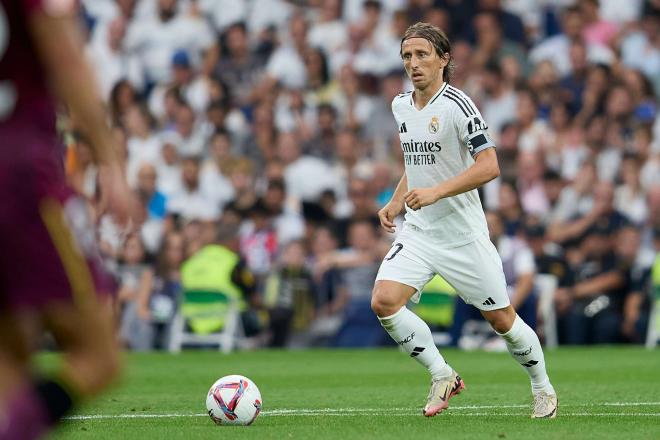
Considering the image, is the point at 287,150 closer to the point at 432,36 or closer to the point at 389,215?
the point at 389,215

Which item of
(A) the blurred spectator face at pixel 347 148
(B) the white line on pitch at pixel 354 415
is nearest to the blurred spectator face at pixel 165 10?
(A) the blurred spectator face at pixel 347 148

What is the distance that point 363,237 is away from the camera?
18.0 metres

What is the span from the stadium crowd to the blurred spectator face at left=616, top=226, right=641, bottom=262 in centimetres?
3

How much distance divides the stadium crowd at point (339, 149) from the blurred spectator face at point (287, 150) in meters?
0.03

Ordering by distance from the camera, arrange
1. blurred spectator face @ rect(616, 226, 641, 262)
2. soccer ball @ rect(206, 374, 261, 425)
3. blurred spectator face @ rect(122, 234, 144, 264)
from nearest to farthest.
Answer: soccer ball @ rect(206, 374, 261, 425), blurred spectator face @ rect(616, 226, 641, 262), blurred spectator face @ rect(122, 234, 144, 264)

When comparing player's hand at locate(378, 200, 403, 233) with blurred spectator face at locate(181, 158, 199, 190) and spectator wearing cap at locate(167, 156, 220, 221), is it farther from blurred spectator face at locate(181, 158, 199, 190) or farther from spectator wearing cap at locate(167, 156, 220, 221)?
blurred spectator face at locate(181, 158, 199, 190)

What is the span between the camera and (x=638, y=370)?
43.8ft

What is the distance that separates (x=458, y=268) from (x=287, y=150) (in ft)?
A: 36.0

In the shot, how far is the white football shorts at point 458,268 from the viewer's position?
8.67 meters

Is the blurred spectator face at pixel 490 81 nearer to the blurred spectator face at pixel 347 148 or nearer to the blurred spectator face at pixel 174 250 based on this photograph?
the blurred spectator face at pixel 347 148

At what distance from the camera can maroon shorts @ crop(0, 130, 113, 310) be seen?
431cm

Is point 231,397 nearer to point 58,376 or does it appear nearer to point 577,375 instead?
point 58,376

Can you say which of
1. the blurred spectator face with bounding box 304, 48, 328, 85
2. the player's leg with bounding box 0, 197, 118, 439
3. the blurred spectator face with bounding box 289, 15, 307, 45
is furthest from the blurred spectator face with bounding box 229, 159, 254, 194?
the player's leg with bounding box 0, 197, 118, 439

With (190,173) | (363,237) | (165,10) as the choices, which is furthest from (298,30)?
(363,237)
